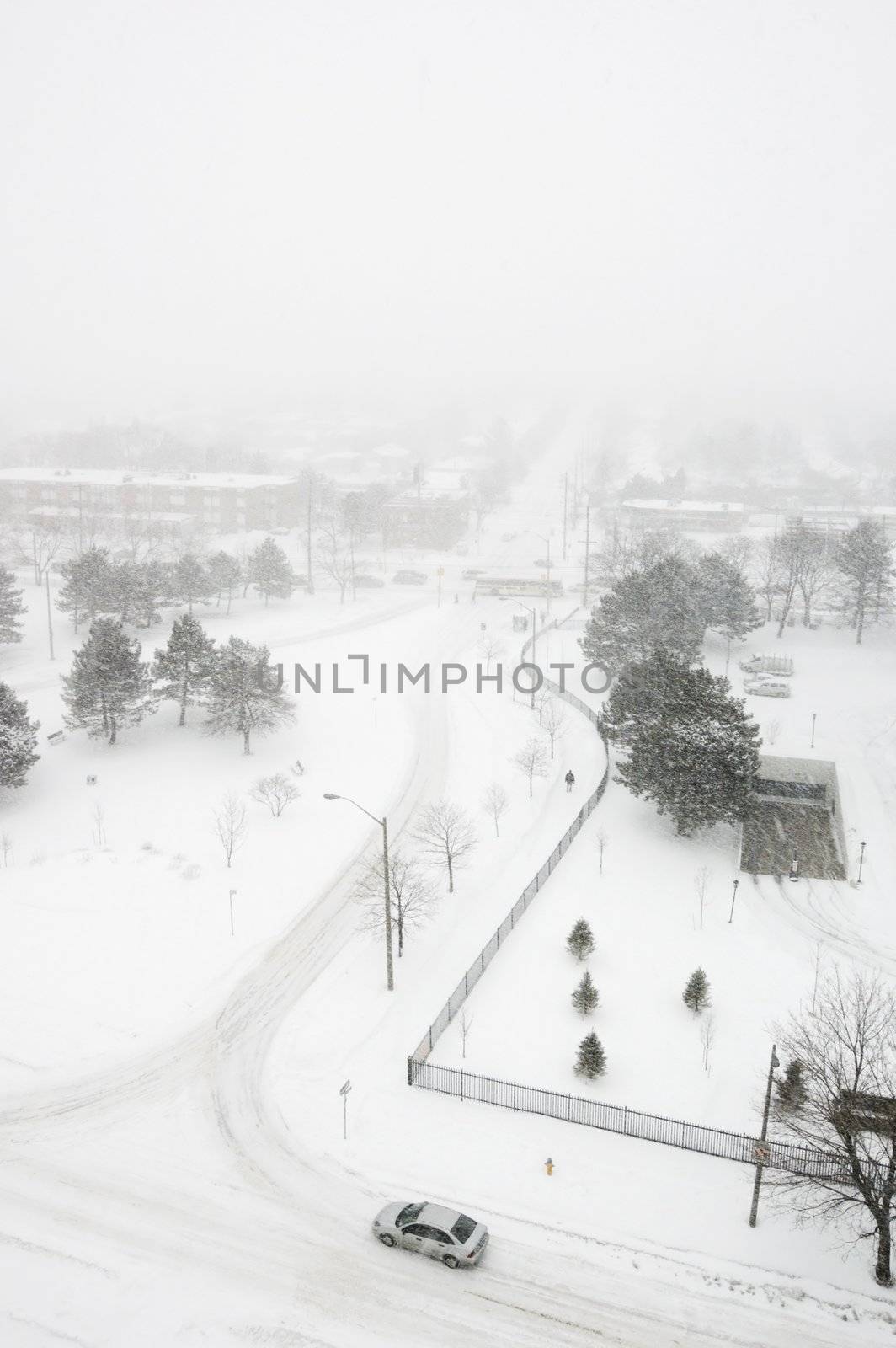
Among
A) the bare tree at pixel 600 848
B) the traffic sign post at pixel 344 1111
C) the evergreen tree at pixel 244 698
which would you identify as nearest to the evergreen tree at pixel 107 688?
the evergreen tree at pixel 244 698

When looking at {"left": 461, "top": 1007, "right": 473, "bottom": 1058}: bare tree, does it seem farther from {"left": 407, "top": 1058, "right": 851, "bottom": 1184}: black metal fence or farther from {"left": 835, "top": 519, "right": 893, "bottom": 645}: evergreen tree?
{"left": 835, "top": 519, "right": 893, "bottom": 645}: evergreen tree

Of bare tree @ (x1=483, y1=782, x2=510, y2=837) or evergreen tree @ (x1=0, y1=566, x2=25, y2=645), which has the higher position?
evergreen tree @ (x1=0, y1=566, x2=25, y2=645)

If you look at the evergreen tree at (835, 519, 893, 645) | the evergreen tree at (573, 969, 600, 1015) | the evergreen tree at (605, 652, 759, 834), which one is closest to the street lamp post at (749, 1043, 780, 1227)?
the evergreen tree at (573, 969, 600, 1015)

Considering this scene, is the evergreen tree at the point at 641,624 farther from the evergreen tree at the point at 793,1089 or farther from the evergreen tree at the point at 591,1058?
the evergreen tree at the point at 793,1089

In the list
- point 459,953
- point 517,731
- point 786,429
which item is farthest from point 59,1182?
point 786,429

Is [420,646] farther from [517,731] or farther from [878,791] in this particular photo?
[878,791]

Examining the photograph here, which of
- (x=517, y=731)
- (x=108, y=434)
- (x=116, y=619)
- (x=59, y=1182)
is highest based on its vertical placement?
(x=108, y=434)
